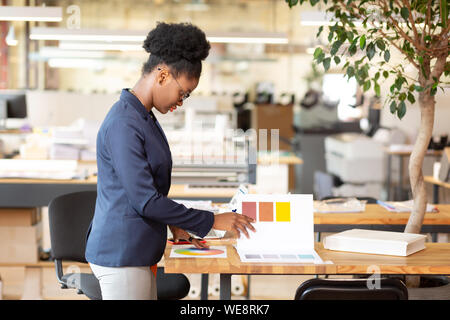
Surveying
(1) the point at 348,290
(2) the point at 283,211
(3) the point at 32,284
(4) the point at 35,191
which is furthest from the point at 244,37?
(1) the point at 348,290

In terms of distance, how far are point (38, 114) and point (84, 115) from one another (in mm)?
748

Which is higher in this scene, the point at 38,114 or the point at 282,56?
the point at 282,56

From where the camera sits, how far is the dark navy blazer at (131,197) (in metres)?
2.10

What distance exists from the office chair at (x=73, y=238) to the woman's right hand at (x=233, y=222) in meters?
0.82

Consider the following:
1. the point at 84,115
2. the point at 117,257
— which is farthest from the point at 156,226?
the point at 84,115

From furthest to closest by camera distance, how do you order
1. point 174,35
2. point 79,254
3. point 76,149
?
1. point 76,149
2. point 79,254
3. point 174,35

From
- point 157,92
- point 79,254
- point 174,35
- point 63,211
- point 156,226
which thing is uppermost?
point 174,35

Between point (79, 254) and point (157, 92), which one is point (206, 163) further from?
point (157, 92)

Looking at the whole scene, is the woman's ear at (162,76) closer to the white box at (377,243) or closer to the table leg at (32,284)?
the white box at (377,243)

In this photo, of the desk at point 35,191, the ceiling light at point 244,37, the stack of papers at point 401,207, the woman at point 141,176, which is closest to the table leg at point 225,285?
the woman at point 141,176

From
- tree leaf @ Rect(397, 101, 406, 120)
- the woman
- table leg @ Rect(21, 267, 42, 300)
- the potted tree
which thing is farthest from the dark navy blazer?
table leg @ Rect(21, 267, 42, 300)

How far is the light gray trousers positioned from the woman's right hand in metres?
0.29

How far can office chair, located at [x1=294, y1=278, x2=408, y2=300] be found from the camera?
2.08 meters
